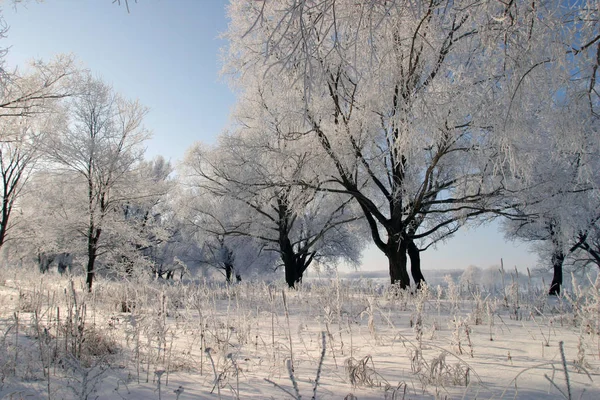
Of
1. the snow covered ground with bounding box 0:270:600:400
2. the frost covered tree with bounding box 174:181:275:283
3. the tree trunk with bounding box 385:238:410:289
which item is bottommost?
the snow covered ground with bounding box 0:270:600:400

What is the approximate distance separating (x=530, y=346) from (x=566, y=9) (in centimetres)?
360

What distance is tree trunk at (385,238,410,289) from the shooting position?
1123 centimetres

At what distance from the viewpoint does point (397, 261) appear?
444 inches

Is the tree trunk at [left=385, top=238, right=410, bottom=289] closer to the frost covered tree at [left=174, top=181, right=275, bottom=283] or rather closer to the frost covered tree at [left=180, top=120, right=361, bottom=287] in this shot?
the frost covered tree at [left=180, top=120, right=361, bottom=287]

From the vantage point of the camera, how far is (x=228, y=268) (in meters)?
30.9

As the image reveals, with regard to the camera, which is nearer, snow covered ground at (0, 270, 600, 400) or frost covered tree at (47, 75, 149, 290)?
snow covered ground at (0, 270, 600, 400)

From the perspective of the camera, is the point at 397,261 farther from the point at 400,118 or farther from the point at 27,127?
the point at 27,127

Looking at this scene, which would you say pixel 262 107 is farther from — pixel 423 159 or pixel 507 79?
pixel 507 79

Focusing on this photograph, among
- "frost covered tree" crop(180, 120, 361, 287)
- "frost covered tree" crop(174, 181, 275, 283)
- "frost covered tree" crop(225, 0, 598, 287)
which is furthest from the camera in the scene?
"frost covered tree" crop(174, 181, 275, 283)

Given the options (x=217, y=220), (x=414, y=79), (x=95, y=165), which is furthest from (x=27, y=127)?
(x=414, y=79)

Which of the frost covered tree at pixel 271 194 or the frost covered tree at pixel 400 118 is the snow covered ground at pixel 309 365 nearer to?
the frost covered tree at pixel 400 118

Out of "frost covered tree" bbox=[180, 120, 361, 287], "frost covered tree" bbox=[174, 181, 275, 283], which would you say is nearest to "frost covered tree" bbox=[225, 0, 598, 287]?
"frost covered tree" bbox=[180, 120, 361, 287]

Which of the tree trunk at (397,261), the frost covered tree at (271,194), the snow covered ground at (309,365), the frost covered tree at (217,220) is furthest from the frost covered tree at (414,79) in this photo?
the frost covered tree at (217,220)

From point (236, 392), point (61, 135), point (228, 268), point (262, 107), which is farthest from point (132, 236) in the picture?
point (228, 268)
